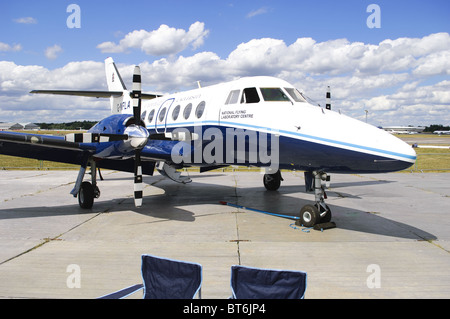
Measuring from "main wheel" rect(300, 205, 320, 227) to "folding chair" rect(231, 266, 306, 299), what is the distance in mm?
5650

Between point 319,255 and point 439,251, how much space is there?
2.52 m

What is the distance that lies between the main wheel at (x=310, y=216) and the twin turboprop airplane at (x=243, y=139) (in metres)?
0.03

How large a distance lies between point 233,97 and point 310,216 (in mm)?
3837

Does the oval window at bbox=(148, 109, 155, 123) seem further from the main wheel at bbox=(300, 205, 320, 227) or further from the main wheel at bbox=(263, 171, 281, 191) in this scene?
the main wheel at bbox=(300, 205, 320, 227)

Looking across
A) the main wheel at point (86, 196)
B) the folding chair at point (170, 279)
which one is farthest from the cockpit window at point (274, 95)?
the main wheel at point (86, 196)

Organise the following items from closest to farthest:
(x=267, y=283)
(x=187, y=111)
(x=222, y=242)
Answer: (x=267, y=283)
(x=222, y=242)
(x=187, y=111)

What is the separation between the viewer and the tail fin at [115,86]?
55.3 feet

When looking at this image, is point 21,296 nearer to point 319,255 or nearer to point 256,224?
point 319,255

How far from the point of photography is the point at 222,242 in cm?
788

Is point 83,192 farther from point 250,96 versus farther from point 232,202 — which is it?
point 250,96

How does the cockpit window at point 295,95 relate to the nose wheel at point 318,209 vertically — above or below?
above

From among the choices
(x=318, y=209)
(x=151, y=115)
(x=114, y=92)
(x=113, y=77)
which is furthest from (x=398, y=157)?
(x=113, y=77)

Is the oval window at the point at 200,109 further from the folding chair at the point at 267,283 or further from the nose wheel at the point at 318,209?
the folding chair at the point at 267,283
